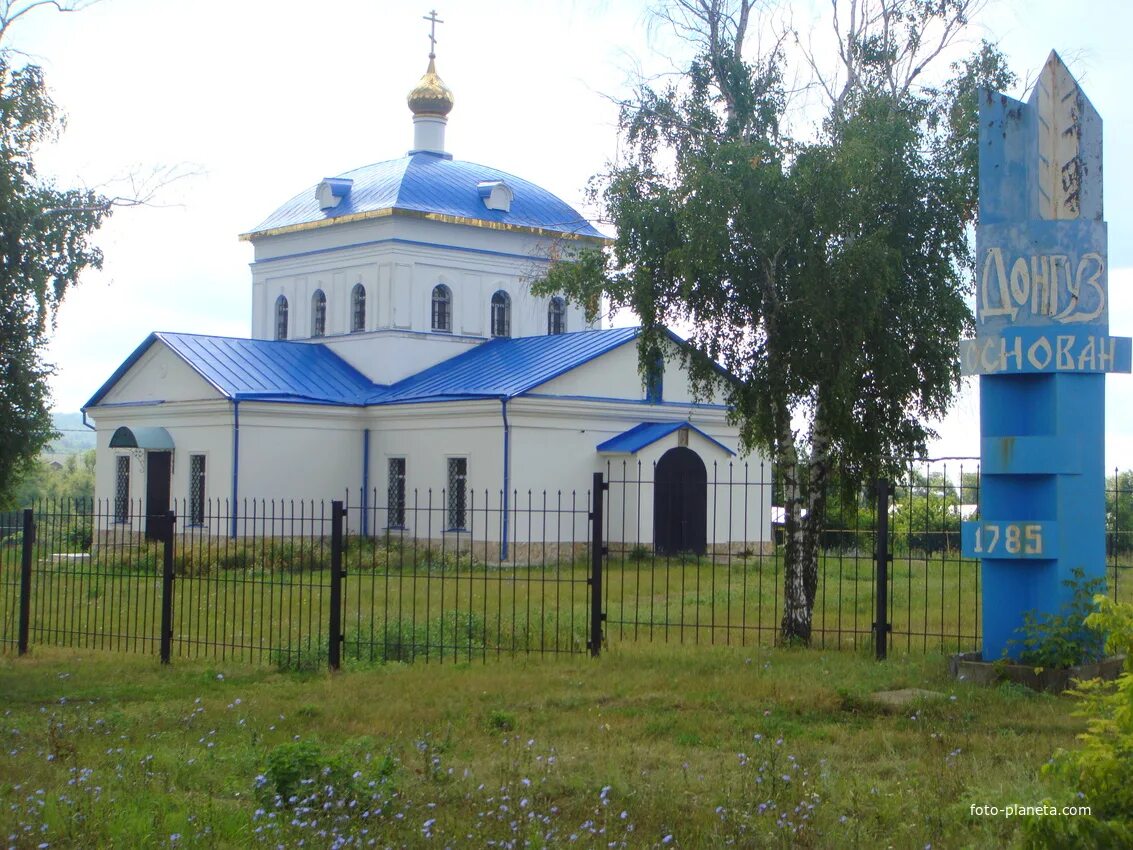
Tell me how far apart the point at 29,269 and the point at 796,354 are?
8.74 metres

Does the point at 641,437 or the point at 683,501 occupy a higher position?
the point at 641,437

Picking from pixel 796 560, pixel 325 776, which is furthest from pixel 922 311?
pixel 325 776

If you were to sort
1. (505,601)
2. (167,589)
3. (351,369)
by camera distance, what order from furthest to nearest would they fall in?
(351,369) < (505,601) < (167,589)

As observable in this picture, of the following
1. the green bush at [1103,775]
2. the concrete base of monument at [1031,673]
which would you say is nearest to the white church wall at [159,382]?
the concrete base of monument at [1031,673]

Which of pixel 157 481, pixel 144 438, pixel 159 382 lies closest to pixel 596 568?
pixel 144 438

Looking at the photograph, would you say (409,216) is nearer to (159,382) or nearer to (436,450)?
(436,450)

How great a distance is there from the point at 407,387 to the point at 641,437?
20.7 ft

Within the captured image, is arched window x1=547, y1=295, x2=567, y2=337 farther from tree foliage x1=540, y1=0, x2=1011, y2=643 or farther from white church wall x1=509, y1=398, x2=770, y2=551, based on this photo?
tree foliage x1=540, y1=0, x2=1011, y2=643

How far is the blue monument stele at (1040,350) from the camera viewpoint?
10617 millimetres

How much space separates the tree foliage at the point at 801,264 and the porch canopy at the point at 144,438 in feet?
61.4

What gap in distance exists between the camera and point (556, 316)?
121ft

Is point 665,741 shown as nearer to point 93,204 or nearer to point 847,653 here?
point 847,653

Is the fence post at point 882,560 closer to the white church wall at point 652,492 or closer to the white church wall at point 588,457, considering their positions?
the white church wall at point 588,457

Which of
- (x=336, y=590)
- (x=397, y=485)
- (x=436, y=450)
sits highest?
(x=436, y=450)
